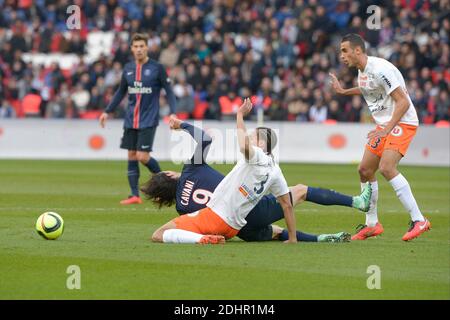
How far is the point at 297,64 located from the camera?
99.1ft

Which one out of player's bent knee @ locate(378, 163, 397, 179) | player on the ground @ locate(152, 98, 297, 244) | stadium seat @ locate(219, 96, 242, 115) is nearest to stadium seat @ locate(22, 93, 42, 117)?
stadium seat @ locate(219, 96, 242, 115)

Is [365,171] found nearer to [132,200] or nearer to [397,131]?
[397,131]

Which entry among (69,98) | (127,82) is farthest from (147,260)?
(69,98)

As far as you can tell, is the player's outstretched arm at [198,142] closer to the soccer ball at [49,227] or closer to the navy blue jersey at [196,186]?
the navy blue jersey at [196,186]

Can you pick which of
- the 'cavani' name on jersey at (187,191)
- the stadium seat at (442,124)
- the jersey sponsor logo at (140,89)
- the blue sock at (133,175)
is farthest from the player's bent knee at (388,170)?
the stadium seat at (442,124)

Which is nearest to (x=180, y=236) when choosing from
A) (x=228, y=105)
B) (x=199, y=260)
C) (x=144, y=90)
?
(x=199, y=260)

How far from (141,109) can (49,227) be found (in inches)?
207

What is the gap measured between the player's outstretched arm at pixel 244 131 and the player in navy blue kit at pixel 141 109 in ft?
18.7

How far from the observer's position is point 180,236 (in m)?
10.7

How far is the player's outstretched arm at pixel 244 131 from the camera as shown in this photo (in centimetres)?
1000

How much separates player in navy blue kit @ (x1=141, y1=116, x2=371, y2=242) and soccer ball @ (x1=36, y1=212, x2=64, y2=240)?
3.33 ft

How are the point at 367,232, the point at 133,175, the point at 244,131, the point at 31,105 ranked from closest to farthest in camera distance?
1. the point at 244,131
2. the point at 367,232
3. the point at 133,175
4. the point at 31,105
